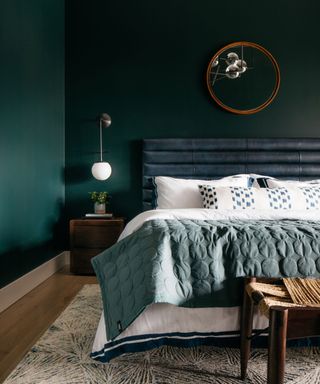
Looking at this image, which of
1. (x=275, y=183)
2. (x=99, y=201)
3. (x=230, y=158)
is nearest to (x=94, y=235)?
(x=99, y=201)

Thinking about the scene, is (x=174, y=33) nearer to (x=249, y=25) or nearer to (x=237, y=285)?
(x=249, y=25)

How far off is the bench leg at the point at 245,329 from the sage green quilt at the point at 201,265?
0.08m

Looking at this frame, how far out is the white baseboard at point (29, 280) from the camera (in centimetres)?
289

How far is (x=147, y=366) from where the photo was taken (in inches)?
77.0

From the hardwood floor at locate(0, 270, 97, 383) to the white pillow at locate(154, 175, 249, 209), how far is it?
996mm

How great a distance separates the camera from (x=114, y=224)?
3.90 m

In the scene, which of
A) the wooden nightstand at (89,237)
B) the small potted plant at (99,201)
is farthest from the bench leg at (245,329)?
the small potted plant at (99,201)

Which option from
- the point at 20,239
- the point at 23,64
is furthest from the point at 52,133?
the point at 20,239

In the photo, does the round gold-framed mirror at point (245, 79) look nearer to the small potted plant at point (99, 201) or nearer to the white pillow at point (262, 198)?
the white pillow at point (262, 198)

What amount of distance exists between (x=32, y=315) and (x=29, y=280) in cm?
72

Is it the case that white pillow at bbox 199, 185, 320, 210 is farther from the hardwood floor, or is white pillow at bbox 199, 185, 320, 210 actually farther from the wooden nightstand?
the hardwood floor

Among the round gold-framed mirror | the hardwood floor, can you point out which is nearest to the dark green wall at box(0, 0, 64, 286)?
the hardwood floor

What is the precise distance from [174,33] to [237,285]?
324 cm

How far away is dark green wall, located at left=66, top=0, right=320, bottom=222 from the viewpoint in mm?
4273
